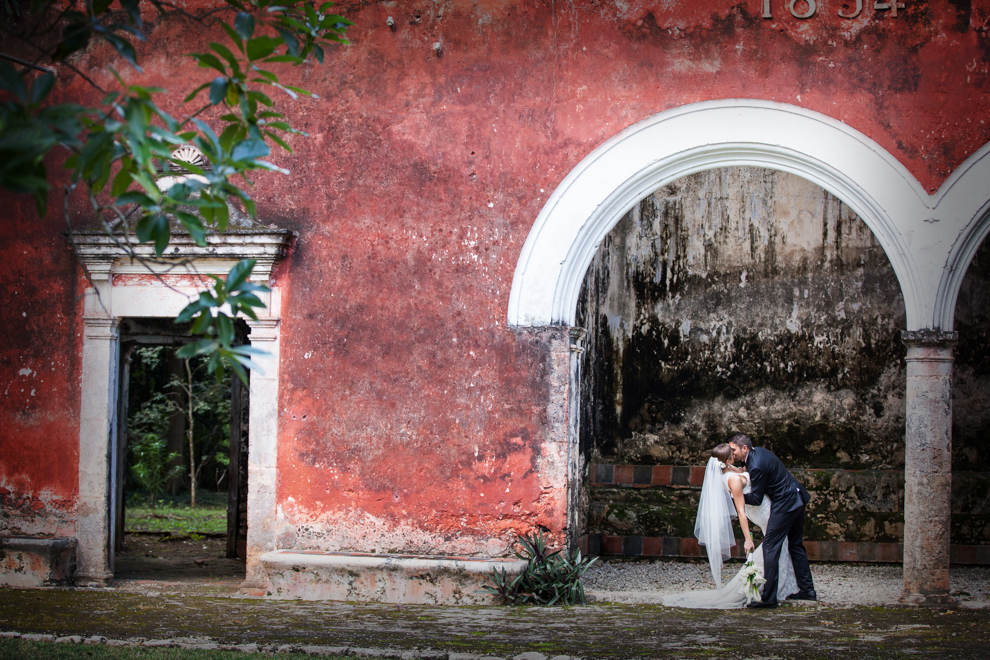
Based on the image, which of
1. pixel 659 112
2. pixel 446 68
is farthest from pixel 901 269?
pixel 446 68

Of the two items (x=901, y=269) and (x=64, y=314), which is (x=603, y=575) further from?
(x=64, y=314)

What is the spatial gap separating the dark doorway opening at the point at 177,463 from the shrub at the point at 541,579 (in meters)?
3.32

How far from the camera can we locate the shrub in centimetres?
603

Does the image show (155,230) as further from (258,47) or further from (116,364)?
(116,364)

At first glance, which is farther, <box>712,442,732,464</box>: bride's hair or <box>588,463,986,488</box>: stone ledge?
<box>588,463,986,488</box>: stone ledge

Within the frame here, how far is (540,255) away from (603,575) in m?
3.05

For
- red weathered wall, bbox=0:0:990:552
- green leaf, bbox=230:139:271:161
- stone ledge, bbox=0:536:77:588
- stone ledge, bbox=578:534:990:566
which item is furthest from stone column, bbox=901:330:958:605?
stone ledge, bbox=0:536:77:588

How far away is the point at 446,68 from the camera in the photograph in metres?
6.54

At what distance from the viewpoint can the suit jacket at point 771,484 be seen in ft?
20.8

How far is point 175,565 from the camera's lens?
809 cm

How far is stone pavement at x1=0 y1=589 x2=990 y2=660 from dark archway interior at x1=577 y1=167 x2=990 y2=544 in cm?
289

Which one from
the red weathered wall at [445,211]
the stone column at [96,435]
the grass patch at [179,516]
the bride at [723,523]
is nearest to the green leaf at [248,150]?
the red weathered wall at [445,211]

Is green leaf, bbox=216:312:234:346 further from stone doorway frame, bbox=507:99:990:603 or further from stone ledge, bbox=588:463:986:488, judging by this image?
stone ledge, bbox=588:463:986:488

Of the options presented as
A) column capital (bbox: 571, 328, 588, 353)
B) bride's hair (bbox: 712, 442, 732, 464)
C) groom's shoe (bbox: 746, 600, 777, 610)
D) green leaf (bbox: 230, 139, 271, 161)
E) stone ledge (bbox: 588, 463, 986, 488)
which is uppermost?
green leaf (bbox: 230, 139, 271, 161)
